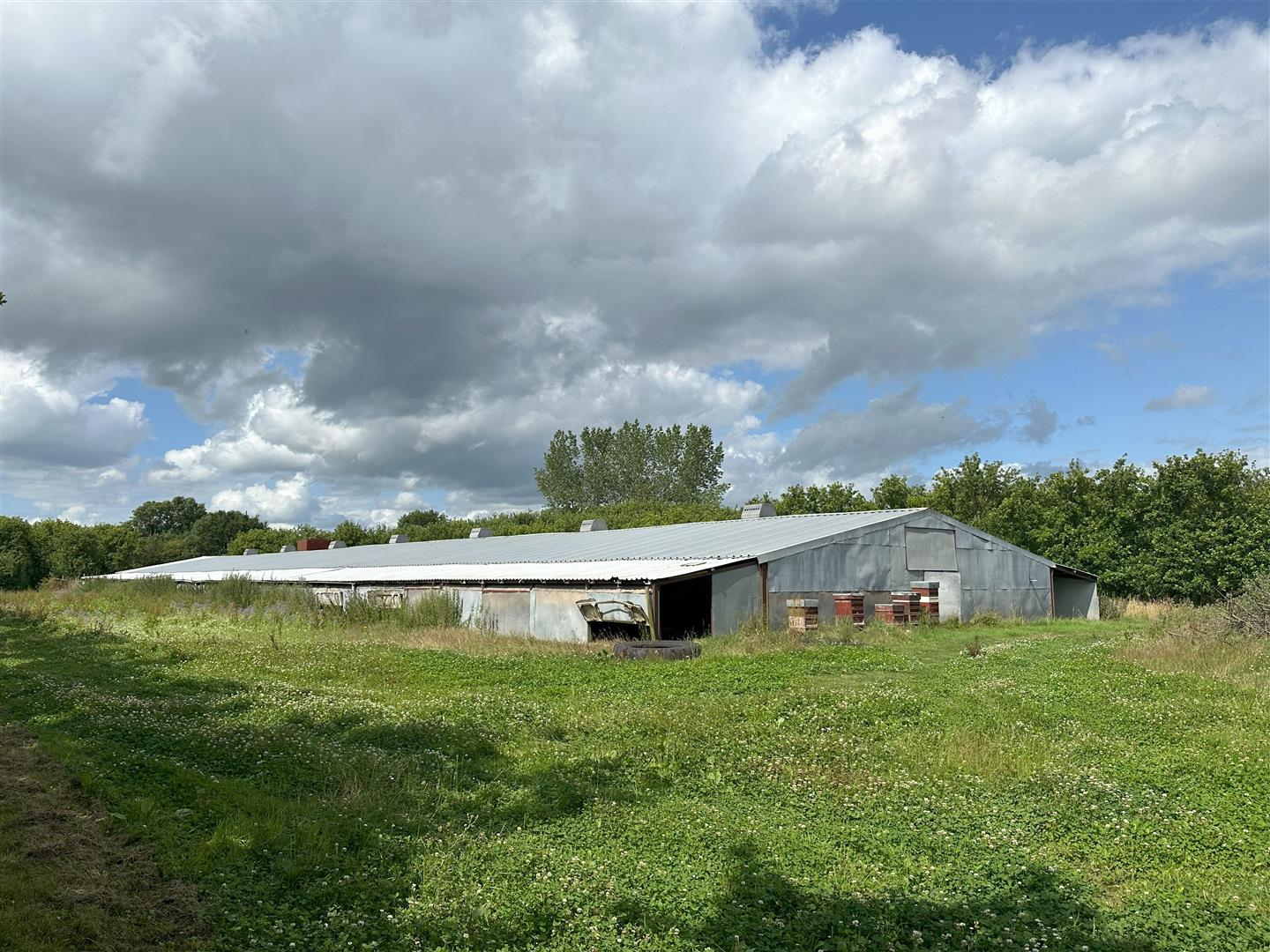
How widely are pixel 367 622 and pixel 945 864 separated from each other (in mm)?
25588

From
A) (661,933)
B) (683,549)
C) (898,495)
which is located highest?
(898,495)

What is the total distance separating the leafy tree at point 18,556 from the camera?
69.8 metres

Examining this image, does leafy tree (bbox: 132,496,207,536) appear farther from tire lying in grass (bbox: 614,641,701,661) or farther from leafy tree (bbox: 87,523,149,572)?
tire lying in grass (bbox: 614,641,701,661)

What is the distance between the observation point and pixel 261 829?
7.65 m

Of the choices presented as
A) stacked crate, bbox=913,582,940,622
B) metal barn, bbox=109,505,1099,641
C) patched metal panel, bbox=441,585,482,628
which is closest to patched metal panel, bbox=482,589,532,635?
metal barn, bbox=109,505,1099,641

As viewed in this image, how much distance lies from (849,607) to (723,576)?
17.3 feet

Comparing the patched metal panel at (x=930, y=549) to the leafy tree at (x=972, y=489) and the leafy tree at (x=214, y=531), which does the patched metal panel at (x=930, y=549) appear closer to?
the leafy tree at (x=972, y=489)

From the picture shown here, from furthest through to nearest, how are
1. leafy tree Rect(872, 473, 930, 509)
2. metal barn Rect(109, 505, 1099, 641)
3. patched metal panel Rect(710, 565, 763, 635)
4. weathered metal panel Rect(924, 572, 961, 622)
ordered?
leafy tree Rect(872, 473, 930, 509)
weathered metal panel Rect(924, 572, 961, 622)
metal barn Rect(109, 505, 1099, 641)
patched metal panel Rect(710, 565, 763, 635)

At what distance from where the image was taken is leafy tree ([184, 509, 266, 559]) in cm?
10531

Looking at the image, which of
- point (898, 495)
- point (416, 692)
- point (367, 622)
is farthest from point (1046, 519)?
point (416, 692)

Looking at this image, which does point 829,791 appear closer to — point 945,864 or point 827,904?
point 945,864

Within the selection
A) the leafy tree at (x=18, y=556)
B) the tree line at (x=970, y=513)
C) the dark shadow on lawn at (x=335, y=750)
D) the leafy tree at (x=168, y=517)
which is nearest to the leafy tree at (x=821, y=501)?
the tree line at (x=970, y=513)

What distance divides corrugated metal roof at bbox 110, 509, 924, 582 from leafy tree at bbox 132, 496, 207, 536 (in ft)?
229

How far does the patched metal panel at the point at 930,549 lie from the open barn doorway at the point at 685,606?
7485mm
